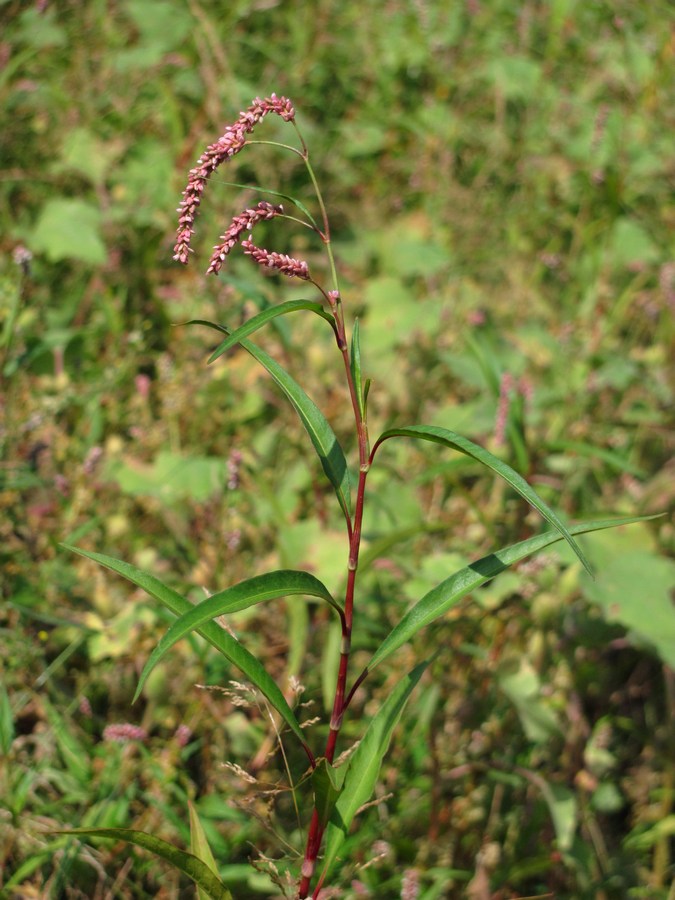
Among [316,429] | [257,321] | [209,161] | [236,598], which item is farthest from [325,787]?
[209,161]

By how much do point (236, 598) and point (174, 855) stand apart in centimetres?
35

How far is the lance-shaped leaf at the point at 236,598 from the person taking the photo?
0.94 meters

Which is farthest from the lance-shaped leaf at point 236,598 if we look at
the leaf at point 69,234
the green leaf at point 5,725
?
the leaf at point 69,234

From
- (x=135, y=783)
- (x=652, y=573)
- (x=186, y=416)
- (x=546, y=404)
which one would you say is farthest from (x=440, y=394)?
(x=135, y=783)

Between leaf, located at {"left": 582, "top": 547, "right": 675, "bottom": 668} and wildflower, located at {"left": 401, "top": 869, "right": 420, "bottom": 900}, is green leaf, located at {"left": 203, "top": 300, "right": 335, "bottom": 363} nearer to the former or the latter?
wildflower, located at {"left": 401, "top": 869, "right": 420, "bottom": 900}

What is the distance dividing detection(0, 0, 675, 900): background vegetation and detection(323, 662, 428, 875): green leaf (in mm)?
74

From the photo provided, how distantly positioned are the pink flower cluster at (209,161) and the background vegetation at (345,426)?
0.60 meters

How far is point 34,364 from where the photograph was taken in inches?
104

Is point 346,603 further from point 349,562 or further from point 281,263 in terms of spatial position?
point 281,263

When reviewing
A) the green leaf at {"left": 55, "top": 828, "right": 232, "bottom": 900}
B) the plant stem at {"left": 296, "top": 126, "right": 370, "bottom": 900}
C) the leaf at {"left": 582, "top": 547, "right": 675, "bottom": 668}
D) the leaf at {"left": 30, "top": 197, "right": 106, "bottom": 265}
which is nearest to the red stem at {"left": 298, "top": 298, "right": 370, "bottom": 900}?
the plant stem at {"left": 296, "top": 126, "right": 370, "bottom": 900}

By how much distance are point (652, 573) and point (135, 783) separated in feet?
3.99

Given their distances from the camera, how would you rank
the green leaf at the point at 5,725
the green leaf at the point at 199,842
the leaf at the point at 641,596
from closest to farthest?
the green leaf at the point at 199,842 < the green leaf at the point at 5,725 < the leaf at the point at 641,596

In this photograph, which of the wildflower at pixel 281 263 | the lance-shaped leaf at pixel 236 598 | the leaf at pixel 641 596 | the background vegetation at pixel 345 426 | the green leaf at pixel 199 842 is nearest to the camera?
the lance-shaped leaf at pixel 236 598

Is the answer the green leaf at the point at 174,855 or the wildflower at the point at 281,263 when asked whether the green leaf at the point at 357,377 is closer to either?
the wildflower at the point at 281,263
